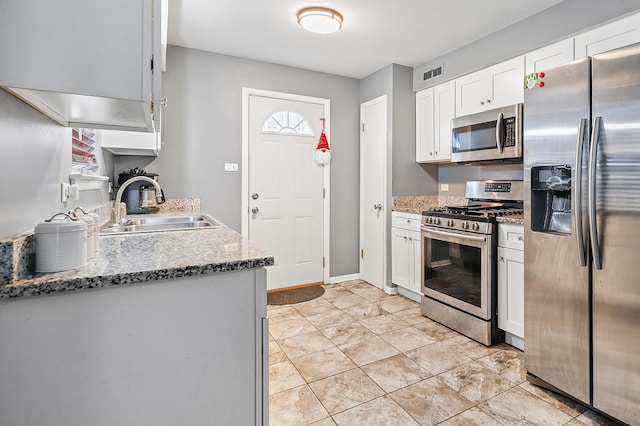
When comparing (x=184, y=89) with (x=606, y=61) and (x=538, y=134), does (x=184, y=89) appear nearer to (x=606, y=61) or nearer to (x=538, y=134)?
→ (x=538, y=134)

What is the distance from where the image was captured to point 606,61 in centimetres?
166

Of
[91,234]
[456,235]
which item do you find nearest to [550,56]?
[456,235]

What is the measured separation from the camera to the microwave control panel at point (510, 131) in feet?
8.87

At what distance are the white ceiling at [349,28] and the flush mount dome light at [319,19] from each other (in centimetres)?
5

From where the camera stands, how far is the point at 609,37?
217 centimetres

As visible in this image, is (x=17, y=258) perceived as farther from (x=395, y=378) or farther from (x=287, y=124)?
(x=287, y=124)

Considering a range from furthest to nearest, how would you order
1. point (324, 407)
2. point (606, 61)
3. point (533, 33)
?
point (533, 33)
point (324, 407)
point (606, 61)

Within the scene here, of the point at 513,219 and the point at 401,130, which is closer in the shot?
the point at 513,219

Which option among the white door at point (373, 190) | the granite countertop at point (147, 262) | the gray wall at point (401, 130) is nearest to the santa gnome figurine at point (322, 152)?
the white door at point (373, 190)

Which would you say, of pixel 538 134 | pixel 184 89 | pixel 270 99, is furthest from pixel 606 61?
pixel 184 89

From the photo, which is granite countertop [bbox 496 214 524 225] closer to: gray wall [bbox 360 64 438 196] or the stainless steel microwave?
the stainless steel microwave

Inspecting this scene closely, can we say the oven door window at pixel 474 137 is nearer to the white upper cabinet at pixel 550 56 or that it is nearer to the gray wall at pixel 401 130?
the white upper cabinet at pixel 550 56

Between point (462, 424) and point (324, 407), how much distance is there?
688 mm

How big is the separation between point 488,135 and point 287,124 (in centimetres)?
204
